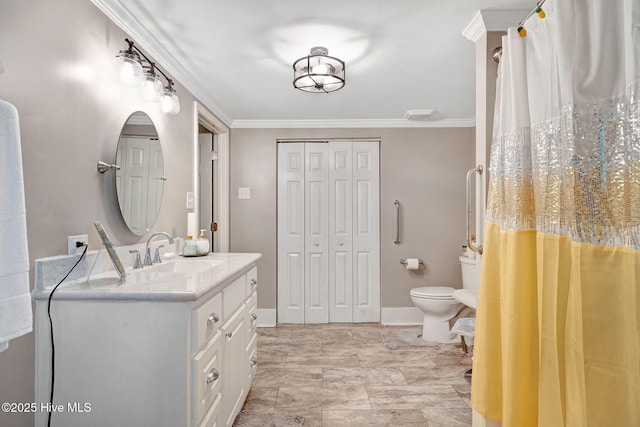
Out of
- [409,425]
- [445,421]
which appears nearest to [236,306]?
[409,425]

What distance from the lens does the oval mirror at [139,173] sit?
183 cm

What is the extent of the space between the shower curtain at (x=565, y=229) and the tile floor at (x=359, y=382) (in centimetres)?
79

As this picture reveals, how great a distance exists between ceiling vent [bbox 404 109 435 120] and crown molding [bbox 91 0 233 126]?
191 centimetres

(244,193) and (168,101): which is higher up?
(168,101)

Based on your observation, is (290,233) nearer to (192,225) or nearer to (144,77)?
(192,225)

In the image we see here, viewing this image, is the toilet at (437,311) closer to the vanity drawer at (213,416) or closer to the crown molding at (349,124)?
the crown molding at (349,124)

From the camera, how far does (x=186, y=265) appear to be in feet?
7.11

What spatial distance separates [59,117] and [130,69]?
465 mm

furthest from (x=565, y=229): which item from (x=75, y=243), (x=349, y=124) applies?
(x=349, y=124)

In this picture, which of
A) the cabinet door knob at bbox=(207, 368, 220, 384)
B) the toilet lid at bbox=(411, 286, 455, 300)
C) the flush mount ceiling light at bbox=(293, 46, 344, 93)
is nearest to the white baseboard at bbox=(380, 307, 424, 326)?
the toilet lid at bbox=(411, 286, 455, 300)

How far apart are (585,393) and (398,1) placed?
173 centimetres

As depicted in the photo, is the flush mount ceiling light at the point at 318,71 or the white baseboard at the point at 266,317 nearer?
the flush mount ceiling light at the point at 318,71

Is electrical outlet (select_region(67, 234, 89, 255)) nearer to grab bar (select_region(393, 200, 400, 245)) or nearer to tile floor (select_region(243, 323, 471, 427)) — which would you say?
tile floor (select_region(243, 323, 471, 427))

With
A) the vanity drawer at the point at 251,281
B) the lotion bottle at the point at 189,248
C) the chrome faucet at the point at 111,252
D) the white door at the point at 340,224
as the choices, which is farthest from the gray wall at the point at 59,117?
the white door at the point at 340,224
